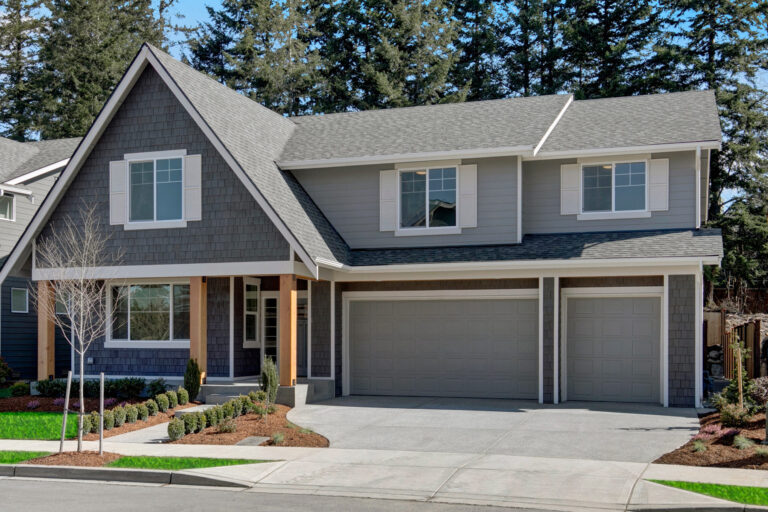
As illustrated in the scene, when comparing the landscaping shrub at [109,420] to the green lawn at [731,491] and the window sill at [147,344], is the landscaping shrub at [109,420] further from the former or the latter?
the green lawn at [731,491]

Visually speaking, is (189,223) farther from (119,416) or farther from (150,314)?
(119,416)

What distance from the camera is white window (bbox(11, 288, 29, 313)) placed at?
25.4 metres

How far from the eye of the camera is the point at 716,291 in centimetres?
3462

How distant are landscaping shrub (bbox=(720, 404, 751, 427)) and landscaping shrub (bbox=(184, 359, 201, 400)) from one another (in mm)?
10820

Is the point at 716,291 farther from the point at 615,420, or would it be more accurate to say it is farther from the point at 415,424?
the point at 415,424

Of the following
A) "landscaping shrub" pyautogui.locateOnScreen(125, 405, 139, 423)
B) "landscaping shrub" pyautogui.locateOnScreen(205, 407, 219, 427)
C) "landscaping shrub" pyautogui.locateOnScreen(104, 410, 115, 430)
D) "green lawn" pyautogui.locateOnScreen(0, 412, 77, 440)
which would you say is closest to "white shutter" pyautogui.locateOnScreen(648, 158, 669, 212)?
"landscaping shrub" pyautogui.locateOnScreen(205, 407, 219, 427)

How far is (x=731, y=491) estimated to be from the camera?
952cm

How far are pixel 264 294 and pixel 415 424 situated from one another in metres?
7.30

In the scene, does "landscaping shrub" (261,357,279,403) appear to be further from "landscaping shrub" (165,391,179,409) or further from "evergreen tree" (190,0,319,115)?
"evergreen tree" (190,0,319,115)

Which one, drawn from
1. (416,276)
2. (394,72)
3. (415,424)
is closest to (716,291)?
(394,72)

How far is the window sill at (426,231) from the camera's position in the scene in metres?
19.9

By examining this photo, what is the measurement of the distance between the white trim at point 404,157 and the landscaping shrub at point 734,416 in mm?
7613

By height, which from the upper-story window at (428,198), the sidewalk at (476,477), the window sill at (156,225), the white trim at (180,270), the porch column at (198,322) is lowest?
the sidewalk at (476,477)

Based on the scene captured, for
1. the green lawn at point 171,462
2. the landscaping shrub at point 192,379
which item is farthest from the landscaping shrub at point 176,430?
the landscaping shrub at point 192,379
